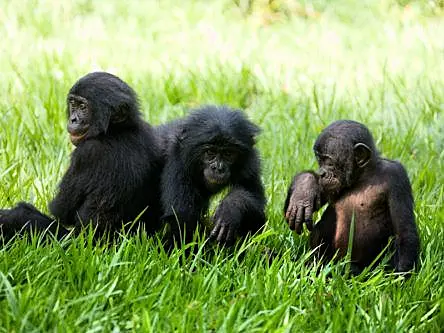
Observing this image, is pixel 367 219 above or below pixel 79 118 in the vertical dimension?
below

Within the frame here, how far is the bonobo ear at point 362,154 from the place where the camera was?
5204mm

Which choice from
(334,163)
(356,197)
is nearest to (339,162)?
(334,163)

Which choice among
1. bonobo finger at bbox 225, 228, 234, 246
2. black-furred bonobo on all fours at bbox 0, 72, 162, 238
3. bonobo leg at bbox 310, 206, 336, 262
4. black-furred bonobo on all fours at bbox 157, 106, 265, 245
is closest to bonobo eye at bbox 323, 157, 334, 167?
bonobo leg at bbox 310, 206, 336, 262

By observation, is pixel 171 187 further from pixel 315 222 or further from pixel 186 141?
pixel 315 222

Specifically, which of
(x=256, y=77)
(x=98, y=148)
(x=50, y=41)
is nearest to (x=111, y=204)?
(x=98, y=148)

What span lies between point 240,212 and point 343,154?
719mm

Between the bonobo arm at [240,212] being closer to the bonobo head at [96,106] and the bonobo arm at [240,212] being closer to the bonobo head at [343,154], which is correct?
the bonobo head at [343,154]

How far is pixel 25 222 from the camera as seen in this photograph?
5.13 m

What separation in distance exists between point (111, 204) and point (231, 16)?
649cm

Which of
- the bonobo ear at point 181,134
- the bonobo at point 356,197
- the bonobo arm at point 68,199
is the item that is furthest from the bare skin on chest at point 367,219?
the bonobo arm at point 68,199

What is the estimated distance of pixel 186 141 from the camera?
530 cm

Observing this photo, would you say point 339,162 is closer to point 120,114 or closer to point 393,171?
point 393,171

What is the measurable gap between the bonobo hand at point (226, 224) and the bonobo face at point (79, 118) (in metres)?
1.00

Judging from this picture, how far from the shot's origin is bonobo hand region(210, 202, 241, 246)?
200 inches
